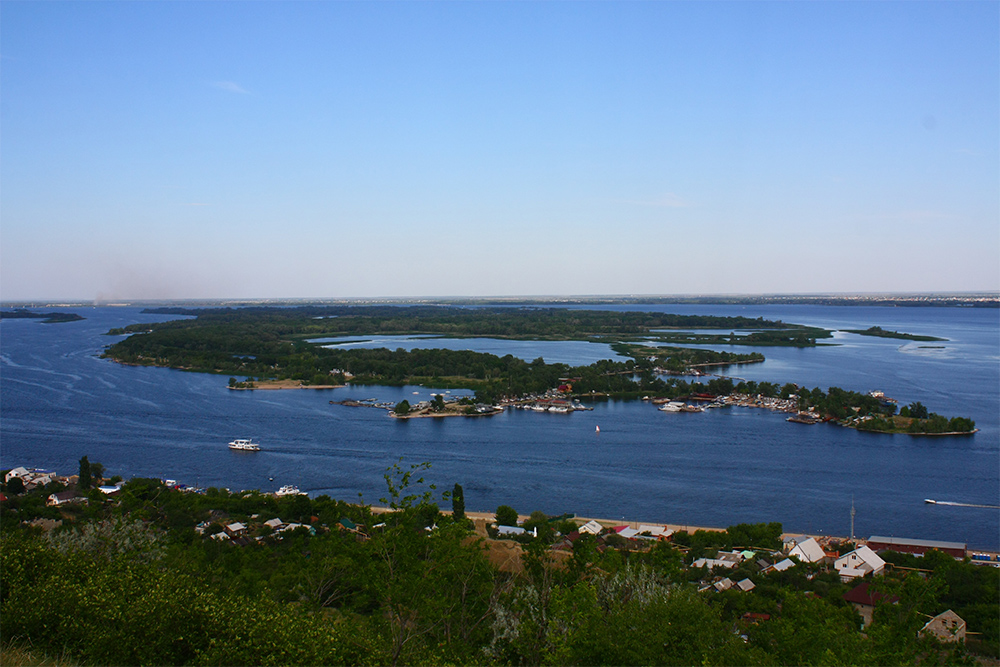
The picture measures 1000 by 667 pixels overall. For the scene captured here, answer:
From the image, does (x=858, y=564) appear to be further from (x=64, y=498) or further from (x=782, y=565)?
(x=64, y=498)

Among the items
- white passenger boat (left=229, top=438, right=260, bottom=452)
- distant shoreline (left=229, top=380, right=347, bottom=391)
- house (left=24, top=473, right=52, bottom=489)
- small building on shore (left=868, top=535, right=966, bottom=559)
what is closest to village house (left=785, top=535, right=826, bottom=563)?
small building on shore (left=868, top=535, right=966, bottom=559)

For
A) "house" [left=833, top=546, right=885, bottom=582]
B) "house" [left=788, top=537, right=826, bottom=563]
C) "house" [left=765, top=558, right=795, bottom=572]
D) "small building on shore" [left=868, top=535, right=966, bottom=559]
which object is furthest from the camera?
"small building on shore" [left=868, top=535, right=966, bottom=559]

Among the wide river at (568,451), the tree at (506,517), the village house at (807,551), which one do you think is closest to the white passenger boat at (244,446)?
the wide river at (568,451)

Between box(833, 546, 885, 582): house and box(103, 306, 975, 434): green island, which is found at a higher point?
box(103, 306, 975, 434): green island

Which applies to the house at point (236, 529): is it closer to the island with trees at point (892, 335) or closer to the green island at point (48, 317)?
the island with trees at point (892, 335)

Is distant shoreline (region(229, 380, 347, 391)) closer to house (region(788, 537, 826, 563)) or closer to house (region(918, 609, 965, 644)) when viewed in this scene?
house (region(788, 537, 826, 563))
